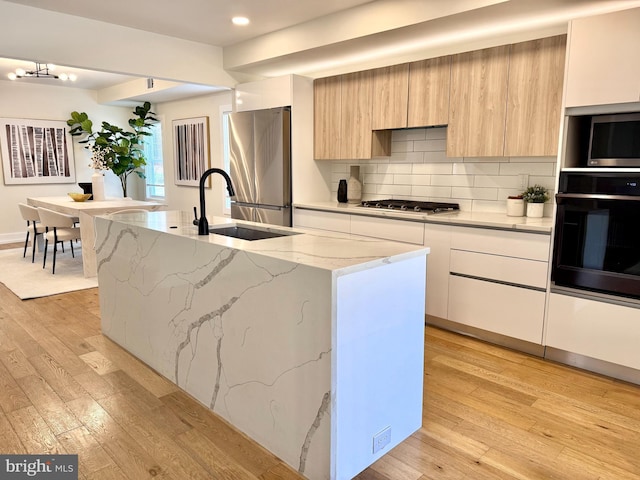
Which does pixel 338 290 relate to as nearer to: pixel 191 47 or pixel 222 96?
pixel 191 47

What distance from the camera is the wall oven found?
2613mm

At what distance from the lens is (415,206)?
12.8 feet

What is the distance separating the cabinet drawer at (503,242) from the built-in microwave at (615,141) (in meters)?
0.57

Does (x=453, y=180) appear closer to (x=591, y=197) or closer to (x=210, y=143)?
(x=591, y=197)

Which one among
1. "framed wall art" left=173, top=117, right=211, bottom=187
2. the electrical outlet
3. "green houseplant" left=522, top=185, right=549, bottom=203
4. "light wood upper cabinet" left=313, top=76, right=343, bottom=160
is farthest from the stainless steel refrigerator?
the electrical outlet

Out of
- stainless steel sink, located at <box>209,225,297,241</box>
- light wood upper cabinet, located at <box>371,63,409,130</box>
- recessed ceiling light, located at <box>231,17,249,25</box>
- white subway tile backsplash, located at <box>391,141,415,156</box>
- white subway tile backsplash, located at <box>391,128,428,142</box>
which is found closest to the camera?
stainless steel sink, located at <box>209,225,297,241</box>

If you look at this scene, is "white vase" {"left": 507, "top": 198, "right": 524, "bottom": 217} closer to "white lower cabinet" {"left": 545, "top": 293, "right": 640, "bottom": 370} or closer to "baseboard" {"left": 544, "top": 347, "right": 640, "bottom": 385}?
"white lower cabinet" {"left": 545, "top": 293, "right": 640, "bottom": 370}

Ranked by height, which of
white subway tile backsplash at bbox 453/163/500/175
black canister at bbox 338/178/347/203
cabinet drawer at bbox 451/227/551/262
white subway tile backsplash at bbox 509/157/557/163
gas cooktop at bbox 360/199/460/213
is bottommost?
cabinet drawer at bbox 451/227/551/262

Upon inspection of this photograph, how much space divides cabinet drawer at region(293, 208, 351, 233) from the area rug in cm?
227

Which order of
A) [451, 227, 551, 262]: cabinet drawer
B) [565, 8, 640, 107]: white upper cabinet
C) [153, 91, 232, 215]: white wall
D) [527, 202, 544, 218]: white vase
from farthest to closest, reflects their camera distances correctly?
[153, 91, 232, 215]: white wall < [527, 202, 544, 218]: white vase < [451, 227, 551, 262]: cabinet drawer < [565, 8, 640, 107]: white upper cabinet

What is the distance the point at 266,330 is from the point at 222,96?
215 inches

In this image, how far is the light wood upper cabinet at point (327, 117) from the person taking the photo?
4480 mm

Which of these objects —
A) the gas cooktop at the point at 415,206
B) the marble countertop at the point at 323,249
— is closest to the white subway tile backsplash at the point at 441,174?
the gas cooktop at the point at 415,206

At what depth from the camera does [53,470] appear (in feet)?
6.37
